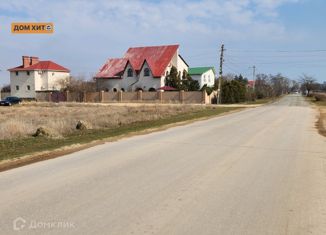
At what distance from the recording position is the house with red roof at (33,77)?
281ft

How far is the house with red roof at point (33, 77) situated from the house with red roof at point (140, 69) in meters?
13.0

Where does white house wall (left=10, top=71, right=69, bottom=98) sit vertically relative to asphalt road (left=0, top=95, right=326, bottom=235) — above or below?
above

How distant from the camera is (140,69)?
71812 mm

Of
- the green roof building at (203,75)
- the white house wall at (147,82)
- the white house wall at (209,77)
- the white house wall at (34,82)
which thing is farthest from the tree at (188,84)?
the white house wall at (34,82)

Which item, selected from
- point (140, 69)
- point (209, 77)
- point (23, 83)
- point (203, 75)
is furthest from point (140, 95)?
point (23, 83)

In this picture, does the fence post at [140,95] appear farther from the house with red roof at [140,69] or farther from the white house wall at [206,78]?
the white house wall at [206,78]

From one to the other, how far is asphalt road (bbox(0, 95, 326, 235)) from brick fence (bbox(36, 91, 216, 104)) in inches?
1977

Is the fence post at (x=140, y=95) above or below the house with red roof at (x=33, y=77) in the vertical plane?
below

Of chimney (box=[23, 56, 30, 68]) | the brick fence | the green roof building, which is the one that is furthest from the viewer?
chimney (box=[23, 56, 30, 68])

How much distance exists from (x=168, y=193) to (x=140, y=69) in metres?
65.7

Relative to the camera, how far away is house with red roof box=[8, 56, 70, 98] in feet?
281

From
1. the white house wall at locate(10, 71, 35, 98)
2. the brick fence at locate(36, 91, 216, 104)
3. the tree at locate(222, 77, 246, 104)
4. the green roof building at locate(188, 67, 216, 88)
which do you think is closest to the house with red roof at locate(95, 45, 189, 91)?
the brick fence at locate(36, 91, 216, 104)

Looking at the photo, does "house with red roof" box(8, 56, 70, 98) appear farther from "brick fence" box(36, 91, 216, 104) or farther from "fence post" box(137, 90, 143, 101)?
"fence post" box(137, 90, 143, 101)

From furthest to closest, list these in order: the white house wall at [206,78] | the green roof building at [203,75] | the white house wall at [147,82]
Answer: the green roof building at [203,75] → the white house wall at [206,78] → the white house wall at [147,82]
